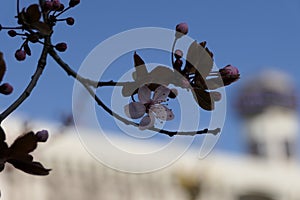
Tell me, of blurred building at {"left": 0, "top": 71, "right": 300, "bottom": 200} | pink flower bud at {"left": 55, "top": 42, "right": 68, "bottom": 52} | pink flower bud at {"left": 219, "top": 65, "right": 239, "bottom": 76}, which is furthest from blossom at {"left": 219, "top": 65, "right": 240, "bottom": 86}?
blurred building at {"left": 0, "top": 71, "right": 300, "bottom": 200}

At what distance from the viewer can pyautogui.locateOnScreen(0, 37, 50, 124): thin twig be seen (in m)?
0.54

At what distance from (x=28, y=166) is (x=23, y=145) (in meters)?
0.02

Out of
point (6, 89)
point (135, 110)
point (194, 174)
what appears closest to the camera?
point (6, 89)

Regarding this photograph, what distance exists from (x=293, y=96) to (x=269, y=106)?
22.1 inches

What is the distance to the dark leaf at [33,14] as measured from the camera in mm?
569

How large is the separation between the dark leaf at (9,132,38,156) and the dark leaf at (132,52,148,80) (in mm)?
131

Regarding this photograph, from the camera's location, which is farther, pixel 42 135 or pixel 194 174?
pixel 194 174

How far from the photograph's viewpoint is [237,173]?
689cm

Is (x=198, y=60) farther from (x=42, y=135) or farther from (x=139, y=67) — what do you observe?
(x=42, y=135)

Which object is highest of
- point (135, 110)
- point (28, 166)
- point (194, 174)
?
point (194, 174)

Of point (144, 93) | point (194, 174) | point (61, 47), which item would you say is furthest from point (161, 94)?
point (194, 174)

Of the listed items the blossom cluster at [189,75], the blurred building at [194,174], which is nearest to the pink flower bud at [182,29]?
the blossom cluster at [189,75]

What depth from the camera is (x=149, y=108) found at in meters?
0.64

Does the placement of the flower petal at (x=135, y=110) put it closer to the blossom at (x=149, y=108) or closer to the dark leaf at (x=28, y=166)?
the blossom at (x=149, y=108)
